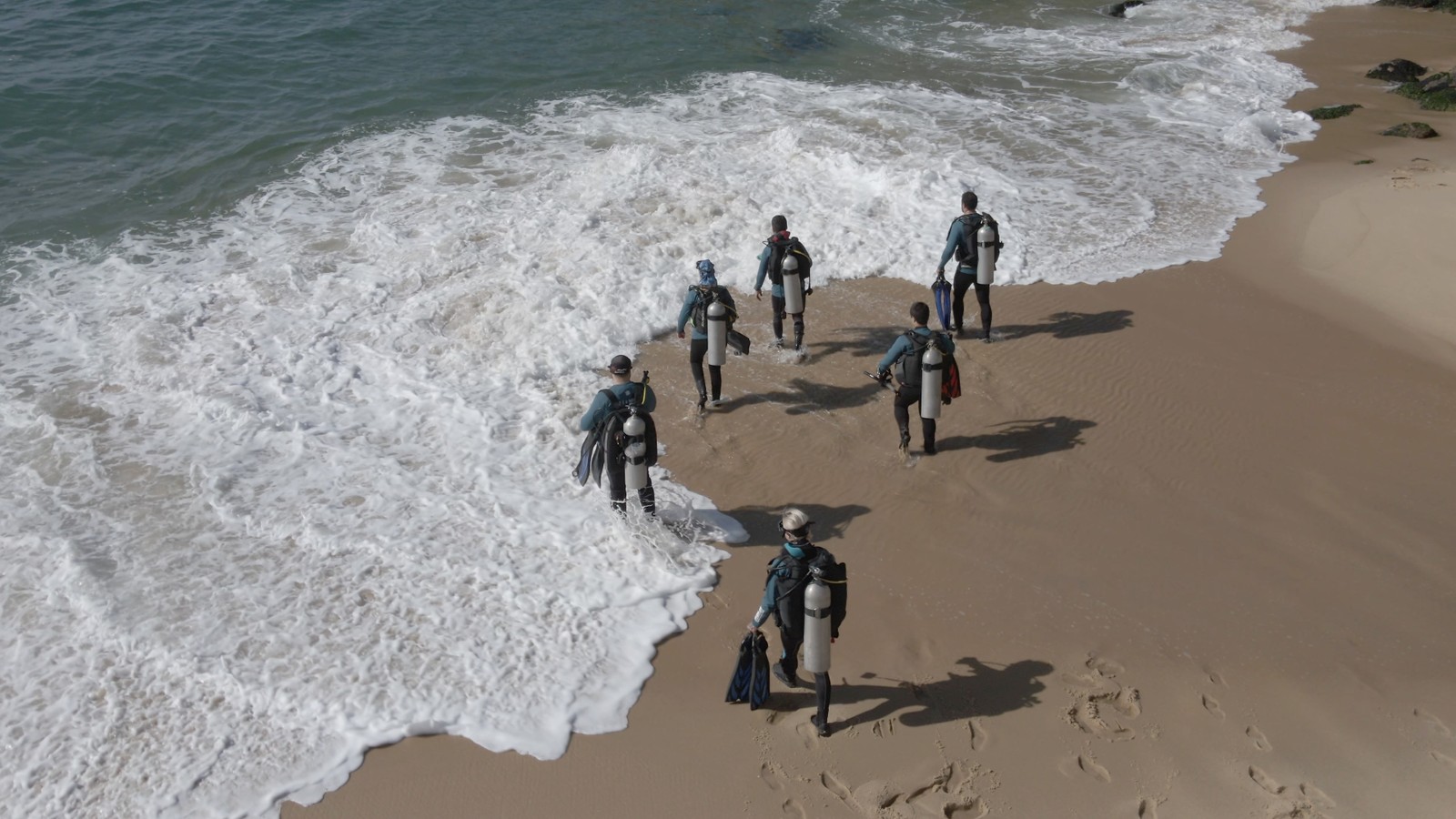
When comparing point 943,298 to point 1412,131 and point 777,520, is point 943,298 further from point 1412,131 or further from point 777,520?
point 1412,131

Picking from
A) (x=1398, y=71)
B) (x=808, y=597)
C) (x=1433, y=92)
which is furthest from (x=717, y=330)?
(x=1398, y=71)

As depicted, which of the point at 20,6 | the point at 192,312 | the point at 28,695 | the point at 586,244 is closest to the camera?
the point at 28,695

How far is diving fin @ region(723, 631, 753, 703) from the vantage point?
7.06 metres

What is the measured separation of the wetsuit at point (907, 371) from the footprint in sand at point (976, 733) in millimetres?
3393

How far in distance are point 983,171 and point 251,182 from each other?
457 inches

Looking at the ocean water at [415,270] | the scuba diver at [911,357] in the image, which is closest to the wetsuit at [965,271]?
the ocean water at [415,270]

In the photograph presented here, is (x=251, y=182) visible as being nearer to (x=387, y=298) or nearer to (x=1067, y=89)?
(x=387, y=298)

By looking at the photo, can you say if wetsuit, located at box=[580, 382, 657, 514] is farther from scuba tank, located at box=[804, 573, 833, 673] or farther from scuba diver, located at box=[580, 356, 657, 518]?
scuba tank, located at box=[804, 573, 833, 673]

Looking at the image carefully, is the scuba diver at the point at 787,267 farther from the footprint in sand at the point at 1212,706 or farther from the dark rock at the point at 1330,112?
the dark rock at the point at 1330,112

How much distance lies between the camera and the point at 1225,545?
28.7 ft

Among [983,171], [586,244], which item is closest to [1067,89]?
[983,171]

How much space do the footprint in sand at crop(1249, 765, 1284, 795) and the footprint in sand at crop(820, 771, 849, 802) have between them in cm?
262

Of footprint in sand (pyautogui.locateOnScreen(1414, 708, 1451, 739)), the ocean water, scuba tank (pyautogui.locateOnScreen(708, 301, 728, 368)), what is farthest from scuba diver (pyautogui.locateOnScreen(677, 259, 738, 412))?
footprint in sand (pyautogui.locateOnScreen(1414, 708, 1451, 739))

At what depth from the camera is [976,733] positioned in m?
7.00
